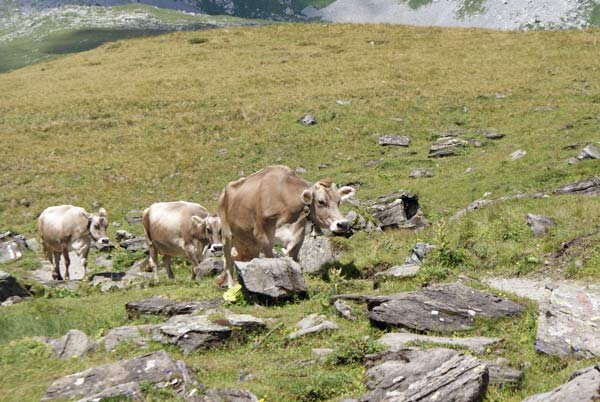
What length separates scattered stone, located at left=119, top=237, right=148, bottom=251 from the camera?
85.7 feet

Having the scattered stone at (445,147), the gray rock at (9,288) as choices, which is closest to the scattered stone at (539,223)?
the gray rock at (9,288)

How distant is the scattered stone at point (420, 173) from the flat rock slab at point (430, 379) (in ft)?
75.7

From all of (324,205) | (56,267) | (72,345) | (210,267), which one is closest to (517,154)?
(210,267)

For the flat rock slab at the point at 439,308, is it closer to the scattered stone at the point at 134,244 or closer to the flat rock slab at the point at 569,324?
the flat rock slab at the point at 569,324

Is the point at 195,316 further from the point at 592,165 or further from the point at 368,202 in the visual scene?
the point at 592,165

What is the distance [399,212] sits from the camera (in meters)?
23.6

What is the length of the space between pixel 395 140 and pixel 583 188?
1711 cm

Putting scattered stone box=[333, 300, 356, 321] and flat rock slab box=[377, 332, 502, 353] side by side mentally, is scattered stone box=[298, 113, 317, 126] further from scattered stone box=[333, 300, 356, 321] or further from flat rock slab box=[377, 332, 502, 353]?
flat rock slab box=[377, 332, 502, 353]

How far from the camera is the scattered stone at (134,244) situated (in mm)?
26109

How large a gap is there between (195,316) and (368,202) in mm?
15595

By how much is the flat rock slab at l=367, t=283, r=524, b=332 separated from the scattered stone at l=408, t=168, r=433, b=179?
793 inches

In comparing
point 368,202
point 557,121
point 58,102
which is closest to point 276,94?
point 58,102

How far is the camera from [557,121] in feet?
123

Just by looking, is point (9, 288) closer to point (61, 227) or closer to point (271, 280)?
point (61, 227)
